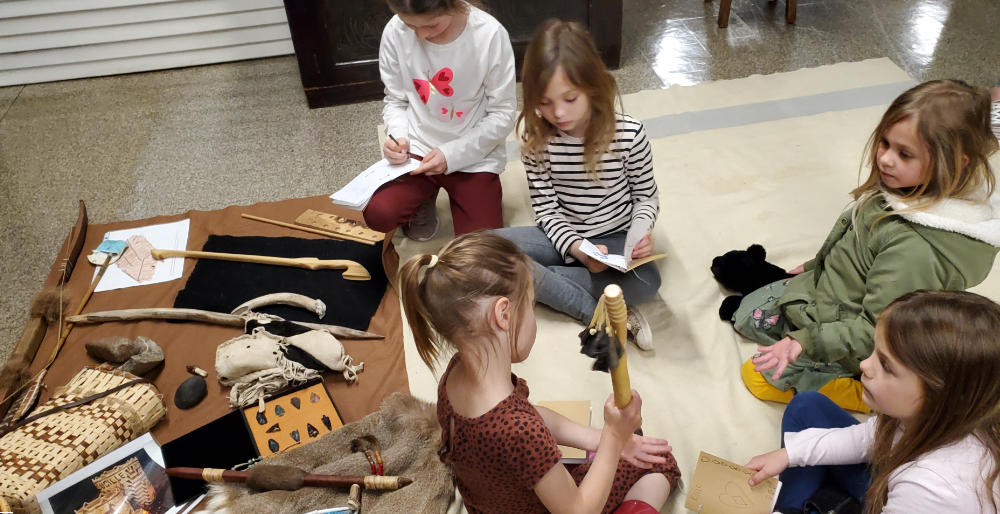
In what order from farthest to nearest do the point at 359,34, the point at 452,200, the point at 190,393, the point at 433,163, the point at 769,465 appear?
1. the point at 359,34
2. the point at 452,200
3. the point at 433,163
4. the point at 190,393
5. the point at 769,465

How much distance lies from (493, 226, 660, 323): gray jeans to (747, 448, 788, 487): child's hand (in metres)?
0.68

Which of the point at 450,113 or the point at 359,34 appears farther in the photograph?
the point at 359,34

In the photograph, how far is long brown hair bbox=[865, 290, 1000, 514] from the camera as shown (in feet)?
3.67

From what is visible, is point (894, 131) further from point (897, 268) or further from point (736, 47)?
point (736, 47)

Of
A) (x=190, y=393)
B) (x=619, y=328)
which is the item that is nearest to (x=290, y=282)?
(x=190, y=393)

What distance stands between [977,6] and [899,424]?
3.29 meters

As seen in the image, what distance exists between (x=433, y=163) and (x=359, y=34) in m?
1.23

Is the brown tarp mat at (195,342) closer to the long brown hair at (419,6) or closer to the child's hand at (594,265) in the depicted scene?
the child's hand at (594,265)

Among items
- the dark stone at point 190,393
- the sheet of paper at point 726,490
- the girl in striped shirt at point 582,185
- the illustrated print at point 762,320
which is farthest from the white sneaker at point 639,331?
the dark stone at point 190,393

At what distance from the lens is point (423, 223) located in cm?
247

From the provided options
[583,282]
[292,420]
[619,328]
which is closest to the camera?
[619,328]

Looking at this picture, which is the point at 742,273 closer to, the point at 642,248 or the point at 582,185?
the point at 642,248

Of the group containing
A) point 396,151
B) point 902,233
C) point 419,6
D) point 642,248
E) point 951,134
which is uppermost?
point 419,6

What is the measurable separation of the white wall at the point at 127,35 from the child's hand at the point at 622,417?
3.07 m
